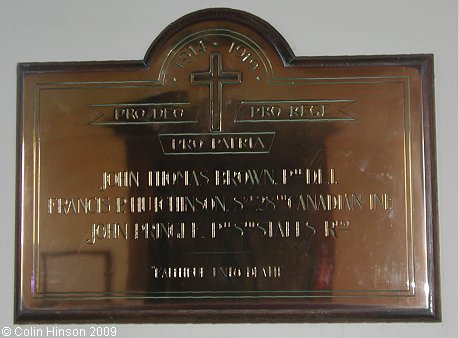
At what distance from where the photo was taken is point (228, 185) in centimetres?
144

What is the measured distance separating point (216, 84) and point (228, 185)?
26 centimetres

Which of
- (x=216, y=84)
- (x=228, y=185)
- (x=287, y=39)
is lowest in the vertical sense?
(x=228, y=185)

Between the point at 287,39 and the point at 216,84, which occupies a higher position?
the point at 287,39

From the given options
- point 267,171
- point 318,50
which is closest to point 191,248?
point 267,171

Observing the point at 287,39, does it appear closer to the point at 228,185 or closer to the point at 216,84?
the point at 216,84

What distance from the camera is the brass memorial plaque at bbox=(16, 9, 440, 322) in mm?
1410

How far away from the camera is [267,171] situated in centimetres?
144

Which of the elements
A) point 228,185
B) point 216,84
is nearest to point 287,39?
point 216,84

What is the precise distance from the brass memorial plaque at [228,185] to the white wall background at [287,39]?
0.03 metres

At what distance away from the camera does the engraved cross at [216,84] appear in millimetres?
1451

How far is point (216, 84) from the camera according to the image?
1.45 m

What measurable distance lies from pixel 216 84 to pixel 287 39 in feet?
0.71

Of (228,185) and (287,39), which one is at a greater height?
(287,39)

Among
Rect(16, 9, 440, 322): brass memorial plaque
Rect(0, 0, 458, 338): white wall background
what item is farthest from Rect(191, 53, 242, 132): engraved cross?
Rect(0, 0, 458, 338): white wall background
